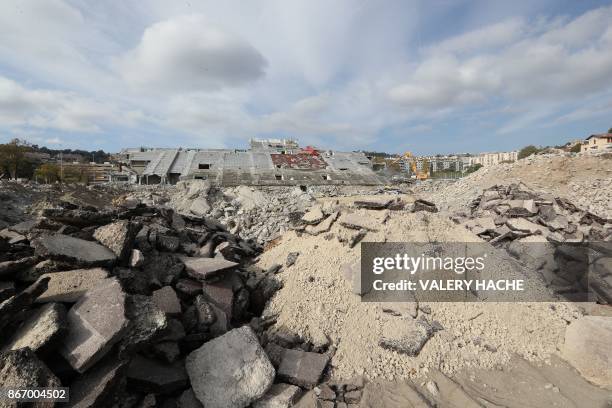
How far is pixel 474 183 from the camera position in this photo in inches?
778

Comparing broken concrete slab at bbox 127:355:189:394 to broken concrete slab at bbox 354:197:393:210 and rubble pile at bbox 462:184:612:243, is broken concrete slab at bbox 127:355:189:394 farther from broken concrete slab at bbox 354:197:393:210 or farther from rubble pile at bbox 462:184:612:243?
rubble pile at bbox 462:184:612:243

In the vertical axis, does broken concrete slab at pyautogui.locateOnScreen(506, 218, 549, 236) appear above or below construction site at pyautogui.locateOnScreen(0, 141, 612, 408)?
above

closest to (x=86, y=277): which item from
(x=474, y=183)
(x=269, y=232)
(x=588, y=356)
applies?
(x=588, y=356)

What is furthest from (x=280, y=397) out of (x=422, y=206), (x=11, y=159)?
(x=11, y=159)

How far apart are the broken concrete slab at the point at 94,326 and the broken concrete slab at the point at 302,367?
1.82 m

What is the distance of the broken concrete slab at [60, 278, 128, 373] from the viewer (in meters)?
2.93

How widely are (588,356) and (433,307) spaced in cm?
187

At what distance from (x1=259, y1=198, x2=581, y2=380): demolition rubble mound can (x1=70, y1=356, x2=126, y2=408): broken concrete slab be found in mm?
1982

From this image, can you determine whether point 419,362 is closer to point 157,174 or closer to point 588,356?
point 588,356

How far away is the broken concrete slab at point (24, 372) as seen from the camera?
261cm

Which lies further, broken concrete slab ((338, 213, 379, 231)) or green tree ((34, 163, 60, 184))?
green tree ((34, 163, 60, 184))

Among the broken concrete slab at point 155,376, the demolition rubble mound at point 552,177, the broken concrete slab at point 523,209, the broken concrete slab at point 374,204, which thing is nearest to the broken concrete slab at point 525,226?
the broken concrete slab at point 523,209

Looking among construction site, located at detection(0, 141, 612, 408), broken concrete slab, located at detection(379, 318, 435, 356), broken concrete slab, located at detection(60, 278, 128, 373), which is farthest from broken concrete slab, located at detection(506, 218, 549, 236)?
broken concrete slab, located at detection(60, 278, 128, 373)

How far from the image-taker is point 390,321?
4660 mm
